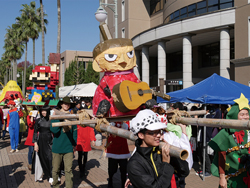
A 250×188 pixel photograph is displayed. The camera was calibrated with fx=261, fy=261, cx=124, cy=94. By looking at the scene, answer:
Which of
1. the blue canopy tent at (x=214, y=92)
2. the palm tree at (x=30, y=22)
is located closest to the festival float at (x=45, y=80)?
the blue canopy tent at (x=214, y=92)

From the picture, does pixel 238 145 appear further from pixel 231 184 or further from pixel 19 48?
pixel 19 48

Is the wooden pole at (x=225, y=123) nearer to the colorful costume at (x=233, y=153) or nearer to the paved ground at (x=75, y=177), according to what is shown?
the colorful costume at (x=233, y=153)

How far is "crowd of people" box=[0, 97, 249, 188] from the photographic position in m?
2.44

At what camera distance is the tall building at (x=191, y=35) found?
16125 millimetres

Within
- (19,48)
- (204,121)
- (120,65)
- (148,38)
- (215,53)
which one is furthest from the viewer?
(19,48)

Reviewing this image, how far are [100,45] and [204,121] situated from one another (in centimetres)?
292

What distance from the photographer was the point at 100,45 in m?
4.98

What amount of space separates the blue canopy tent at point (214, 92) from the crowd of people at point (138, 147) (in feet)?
1.98

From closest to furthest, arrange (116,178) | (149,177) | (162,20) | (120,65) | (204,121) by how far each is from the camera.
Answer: (149,177)
(204,121)
(120,65)
(116,178)
(162,20)

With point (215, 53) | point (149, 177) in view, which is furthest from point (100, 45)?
point (215, 53)

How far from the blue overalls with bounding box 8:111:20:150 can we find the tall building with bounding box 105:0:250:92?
6513mm

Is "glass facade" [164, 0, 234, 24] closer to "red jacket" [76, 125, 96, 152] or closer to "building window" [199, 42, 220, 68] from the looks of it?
"building window" [199, 42, 220, 68]

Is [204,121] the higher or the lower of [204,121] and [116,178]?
the higher

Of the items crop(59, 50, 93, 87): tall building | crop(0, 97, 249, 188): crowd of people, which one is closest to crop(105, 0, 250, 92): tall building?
crop(0, 97, 249, 188): crowd of people
